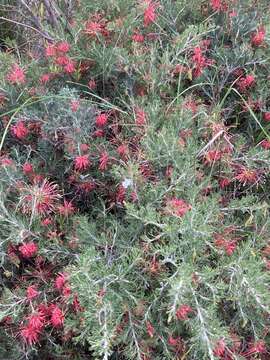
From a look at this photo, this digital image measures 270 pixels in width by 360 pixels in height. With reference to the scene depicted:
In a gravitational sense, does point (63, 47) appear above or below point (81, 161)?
above

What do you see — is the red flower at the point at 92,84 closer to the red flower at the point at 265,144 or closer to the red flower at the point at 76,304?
the red flower at the point at 265,144

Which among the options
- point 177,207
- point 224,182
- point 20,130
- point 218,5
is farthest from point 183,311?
point 218,5

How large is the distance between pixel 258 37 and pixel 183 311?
114 cm

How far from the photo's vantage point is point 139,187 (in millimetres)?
1796

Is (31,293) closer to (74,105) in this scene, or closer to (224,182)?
(74,105)

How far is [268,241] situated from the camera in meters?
1.80

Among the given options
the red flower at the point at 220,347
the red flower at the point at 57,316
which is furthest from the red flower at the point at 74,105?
the red flower at the point at 220,347

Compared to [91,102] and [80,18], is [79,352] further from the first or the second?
[80,18]

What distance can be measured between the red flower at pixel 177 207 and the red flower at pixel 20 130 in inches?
24.9

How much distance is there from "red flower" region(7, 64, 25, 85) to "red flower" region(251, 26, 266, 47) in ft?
3.05

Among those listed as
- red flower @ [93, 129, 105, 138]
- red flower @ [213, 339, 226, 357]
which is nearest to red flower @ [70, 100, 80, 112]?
red flower @ [93, 129, 105, 138]

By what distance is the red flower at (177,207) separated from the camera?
168 centimetres

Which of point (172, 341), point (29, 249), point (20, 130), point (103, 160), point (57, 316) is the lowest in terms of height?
point (172, 341)

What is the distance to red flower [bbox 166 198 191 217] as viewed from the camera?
1.68m
